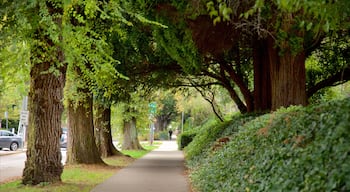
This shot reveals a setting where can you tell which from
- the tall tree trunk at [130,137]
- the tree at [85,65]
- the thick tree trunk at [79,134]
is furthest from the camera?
the tall tree trunk at [130,137]

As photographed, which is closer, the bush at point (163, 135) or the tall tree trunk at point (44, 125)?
the tall tree trunk at point (44, 125)

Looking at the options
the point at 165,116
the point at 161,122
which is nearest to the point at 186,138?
the point at 165,116

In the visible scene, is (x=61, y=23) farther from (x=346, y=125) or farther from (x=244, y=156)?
(x=346, y=125)

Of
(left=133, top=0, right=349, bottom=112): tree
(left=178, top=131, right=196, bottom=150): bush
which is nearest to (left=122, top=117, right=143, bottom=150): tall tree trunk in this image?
(left=178, top=131, right=196, bottom=150): bush

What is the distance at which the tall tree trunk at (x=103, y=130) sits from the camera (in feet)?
88.1

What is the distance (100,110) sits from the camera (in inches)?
1045

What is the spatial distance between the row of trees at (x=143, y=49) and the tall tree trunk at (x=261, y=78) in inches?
1.7

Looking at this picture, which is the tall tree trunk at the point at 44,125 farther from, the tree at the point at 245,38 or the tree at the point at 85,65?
the tree at the point at 245,38

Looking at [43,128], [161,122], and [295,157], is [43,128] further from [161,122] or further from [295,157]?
[161,122]

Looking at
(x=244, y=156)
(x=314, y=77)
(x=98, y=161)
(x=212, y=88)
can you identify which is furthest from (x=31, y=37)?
(x=212, y=88)

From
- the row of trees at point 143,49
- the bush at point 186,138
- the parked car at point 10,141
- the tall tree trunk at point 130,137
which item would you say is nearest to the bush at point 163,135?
the bush at point 186,138

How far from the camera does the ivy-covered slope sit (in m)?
5.67

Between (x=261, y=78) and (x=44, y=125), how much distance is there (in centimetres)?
921

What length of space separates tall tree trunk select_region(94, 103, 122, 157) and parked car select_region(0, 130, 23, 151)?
1052cm
